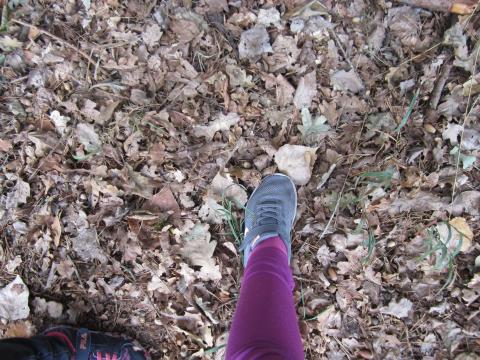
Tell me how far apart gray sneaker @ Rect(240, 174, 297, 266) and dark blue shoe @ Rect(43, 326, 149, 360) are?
90 cm

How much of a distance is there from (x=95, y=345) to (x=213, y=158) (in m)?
1.36

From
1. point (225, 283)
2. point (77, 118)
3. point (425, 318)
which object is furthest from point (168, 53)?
point (425, 318)

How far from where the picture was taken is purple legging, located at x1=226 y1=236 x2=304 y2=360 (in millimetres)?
1590

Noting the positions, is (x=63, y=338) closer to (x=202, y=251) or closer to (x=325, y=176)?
(x=202, y=251)

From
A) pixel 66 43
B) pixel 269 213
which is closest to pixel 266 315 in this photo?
pixel 269 213

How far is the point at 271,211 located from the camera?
232cm

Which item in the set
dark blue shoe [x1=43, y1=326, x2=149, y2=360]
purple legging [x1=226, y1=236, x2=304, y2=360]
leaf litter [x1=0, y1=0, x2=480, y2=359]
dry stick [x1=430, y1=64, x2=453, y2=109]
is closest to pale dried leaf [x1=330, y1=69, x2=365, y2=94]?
leaf litter [x1=0, y1=0, x2=480, y2=359]

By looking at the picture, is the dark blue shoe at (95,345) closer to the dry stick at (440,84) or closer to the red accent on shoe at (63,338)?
the red accent on shoe at (63,338)

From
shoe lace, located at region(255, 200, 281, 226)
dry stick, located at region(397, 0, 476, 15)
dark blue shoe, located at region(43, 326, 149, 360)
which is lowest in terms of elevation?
dark blue shoe, located at region(43, 326, 149, 360)

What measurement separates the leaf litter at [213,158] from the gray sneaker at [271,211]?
2.9 inches

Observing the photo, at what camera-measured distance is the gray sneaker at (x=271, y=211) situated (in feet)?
7.43

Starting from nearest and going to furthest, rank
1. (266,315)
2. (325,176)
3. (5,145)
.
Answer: (266,315) → (325,176) → (5,145)

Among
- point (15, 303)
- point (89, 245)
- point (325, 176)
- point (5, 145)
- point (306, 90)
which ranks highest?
point (306, 90)

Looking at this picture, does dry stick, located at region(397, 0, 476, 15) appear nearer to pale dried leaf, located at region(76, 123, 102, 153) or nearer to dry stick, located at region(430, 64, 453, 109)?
dry stick, located at region(430, 64, 453, 109)
